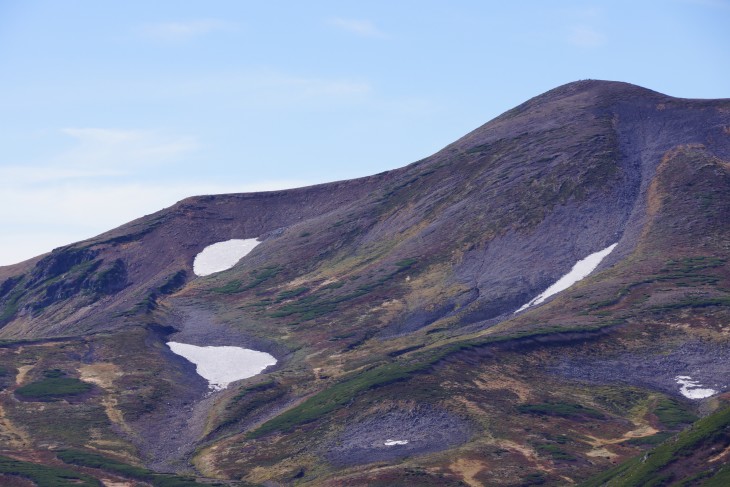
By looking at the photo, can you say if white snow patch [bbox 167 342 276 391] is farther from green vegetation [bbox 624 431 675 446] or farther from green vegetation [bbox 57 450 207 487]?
green vegetation [bbox 624 431 675 446]

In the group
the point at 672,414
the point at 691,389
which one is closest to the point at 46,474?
the point at 672,414

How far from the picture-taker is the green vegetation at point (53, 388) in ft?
379

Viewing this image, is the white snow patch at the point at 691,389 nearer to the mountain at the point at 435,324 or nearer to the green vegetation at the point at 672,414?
the mountain at the point at 435,324

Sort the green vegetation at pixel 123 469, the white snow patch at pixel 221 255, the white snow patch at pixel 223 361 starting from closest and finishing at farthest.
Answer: the green vegetation at pixel 123 469 < the white snow patch at pixel 223 361 < the white snow patch at pixel 221 255

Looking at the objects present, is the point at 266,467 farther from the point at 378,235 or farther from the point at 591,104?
the point at 591,104

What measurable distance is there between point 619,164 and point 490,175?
72.7 feet

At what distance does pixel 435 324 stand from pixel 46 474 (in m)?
58.2

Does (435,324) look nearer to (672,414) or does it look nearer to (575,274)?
→ (575,274)

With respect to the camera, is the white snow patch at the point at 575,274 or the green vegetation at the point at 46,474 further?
the white snow patch at the point at 575,274

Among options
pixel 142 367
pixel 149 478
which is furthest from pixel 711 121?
pixel 149 478

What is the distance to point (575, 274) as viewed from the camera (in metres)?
136

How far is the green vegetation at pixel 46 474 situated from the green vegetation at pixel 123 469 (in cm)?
297

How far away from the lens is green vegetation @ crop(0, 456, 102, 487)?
86438 millimetres

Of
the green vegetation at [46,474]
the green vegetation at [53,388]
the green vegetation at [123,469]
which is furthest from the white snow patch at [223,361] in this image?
the green vegetation at [46,474]
